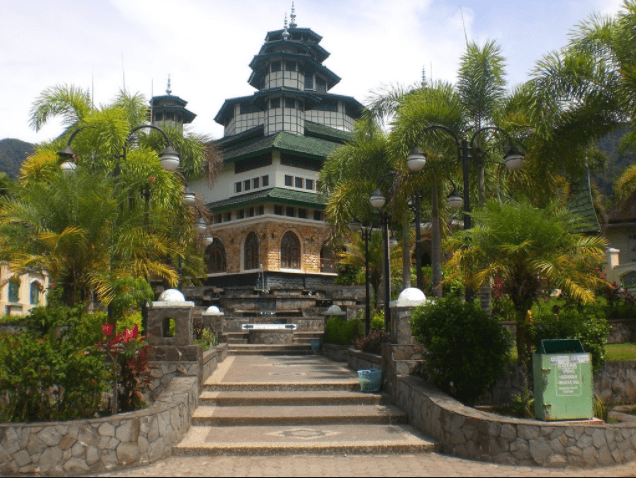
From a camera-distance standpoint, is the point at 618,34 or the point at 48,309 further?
the point at 618,34

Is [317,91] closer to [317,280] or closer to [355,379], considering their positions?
[317,280]

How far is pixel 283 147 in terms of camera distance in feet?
127

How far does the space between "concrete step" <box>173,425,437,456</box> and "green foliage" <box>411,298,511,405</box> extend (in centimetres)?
107

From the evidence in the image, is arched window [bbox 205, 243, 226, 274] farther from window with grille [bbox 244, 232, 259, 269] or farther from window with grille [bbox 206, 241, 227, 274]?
window with grille [bbox 244, 232, 259, 269]

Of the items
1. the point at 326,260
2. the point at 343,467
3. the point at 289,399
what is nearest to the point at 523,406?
the point at 343,467

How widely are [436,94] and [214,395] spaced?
1151 centimetres

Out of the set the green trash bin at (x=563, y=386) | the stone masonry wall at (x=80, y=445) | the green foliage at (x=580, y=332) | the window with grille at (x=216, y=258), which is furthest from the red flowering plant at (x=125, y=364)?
the window with grille at (x=216, y=258)

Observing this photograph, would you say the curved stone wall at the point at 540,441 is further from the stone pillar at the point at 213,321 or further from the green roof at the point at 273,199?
the green roof at the point at 273,199

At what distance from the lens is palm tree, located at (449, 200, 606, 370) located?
31.1 ft

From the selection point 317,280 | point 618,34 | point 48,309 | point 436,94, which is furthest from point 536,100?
point 317,280

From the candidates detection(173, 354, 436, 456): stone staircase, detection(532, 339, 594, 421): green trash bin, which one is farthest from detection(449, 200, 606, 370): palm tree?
detection(173, 354, 436, 456): stone staircase

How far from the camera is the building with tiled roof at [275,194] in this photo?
3825 cm

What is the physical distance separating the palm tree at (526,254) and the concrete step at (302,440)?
2.77 meters

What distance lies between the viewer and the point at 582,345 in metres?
8.74
